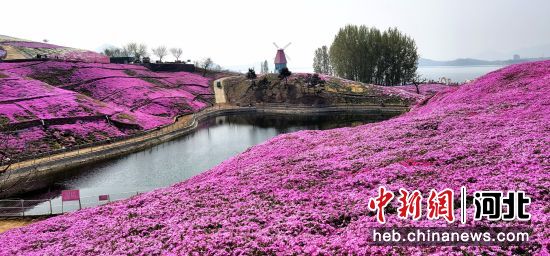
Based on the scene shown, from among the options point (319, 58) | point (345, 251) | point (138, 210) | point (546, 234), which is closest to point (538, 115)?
point (546, 234)

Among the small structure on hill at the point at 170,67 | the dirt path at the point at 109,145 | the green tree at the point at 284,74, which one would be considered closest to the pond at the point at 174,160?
the dirt path at the point at 109,145

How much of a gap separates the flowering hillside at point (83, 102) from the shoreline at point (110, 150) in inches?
169

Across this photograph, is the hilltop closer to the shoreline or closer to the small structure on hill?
the shoreline

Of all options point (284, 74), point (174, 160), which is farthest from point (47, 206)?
point (284, 74)

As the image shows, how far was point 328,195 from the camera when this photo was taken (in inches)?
771

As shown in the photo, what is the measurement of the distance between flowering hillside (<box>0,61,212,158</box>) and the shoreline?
14.1 feet

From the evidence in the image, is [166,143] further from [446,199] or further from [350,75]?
[350,75]

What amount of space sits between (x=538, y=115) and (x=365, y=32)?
114548mm

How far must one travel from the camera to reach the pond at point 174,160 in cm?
4197

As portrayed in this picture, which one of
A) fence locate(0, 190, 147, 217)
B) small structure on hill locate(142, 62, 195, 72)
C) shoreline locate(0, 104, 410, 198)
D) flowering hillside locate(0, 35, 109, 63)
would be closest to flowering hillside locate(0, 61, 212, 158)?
shoreline locate(0, 104, 410, 198)

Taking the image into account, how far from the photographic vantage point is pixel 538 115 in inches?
1045

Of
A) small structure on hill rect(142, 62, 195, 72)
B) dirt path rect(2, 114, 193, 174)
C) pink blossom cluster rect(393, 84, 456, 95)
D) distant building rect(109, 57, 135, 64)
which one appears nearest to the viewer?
dirt path rect(2, 114, 193, 174)

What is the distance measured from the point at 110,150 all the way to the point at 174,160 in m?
12.2

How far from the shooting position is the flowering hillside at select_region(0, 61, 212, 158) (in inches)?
2387
